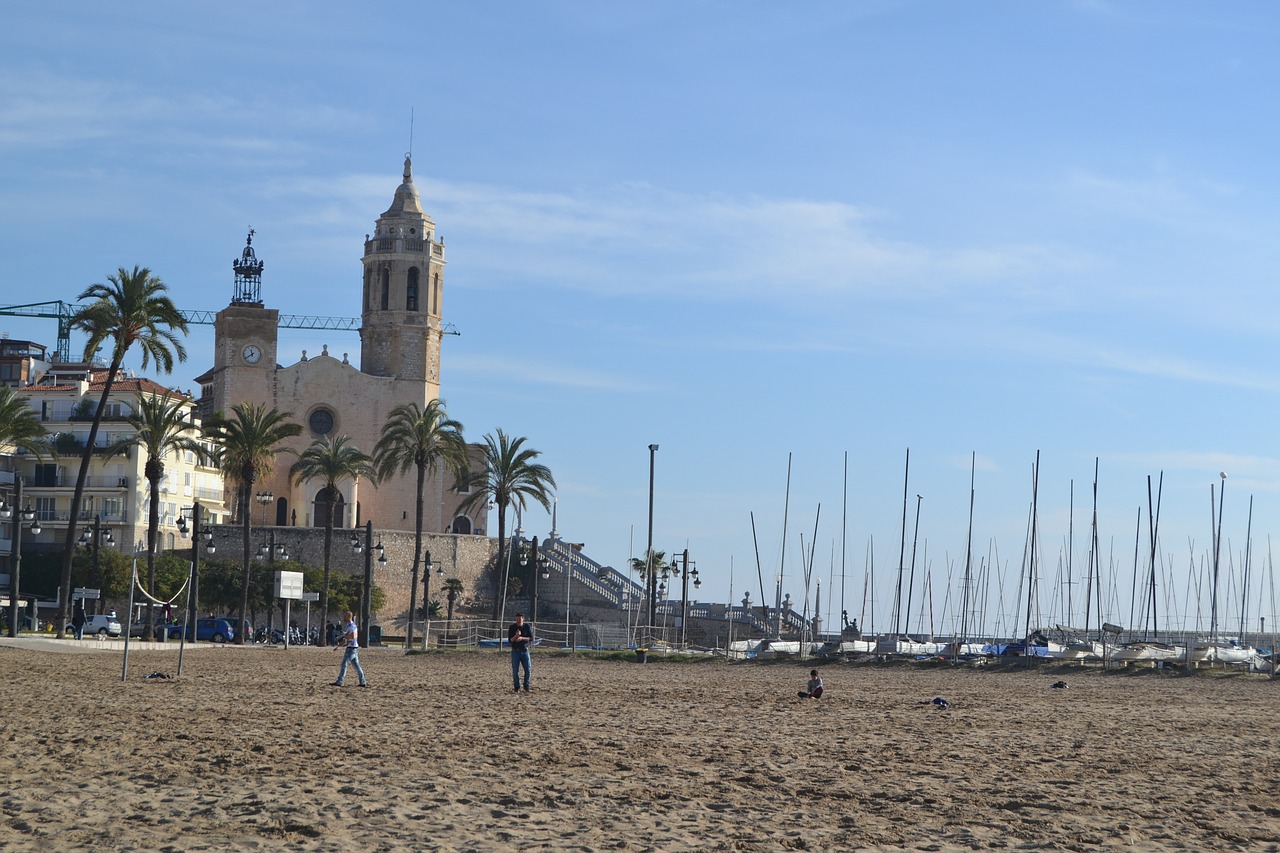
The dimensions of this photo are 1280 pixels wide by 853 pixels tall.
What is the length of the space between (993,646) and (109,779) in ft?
232

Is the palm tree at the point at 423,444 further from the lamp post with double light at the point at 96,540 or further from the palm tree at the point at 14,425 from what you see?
the palm tree at the point at 14,425

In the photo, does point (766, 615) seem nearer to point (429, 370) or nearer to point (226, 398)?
point (429, 370)

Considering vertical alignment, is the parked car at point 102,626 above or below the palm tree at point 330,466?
below

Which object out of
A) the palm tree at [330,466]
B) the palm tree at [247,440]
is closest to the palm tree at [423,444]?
the palm tree at [330,466]

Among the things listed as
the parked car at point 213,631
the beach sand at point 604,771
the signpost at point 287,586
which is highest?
the signpost at point 287,586

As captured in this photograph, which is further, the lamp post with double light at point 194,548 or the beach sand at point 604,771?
the lamp post with double light at point 194,548

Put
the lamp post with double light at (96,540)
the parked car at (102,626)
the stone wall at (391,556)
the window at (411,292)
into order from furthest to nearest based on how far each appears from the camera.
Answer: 1. the window at (411,292)
2. the stone wall at (391,556)
3. the lamp post with double light at (96,540)
4. the parked car at (102,626)

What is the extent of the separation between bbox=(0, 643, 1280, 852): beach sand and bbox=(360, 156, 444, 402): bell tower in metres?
69.1

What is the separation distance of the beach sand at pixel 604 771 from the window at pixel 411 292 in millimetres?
70393

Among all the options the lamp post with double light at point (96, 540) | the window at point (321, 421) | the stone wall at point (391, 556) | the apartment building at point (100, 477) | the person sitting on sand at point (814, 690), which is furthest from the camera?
the window at point (321, 421)

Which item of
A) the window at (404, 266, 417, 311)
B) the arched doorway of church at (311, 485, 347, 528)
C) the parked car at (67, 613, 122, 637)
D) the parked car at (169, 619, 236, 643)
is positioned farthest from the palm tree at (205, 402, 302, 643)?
the window at (404, 266, 417, 311)

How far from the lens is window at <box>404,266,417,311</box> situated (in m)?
98.4

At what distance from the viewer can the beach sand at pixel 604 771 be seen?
39.6 ft

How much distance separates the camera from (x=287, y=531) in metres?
85.5
